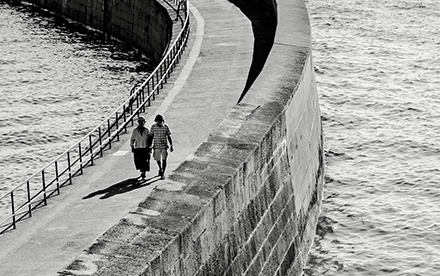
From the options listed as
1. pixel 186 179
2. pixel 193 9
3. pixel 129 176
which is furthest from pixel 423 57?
pixel 186 179

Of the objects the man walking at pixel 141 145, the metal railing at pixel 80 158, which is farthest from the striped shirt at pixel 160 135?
the metal railing at pixel 80 158

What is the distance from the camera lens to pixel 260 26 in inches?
1351

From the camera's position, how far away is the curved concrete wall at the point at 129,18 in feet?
137

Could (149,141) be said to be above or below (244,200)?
above

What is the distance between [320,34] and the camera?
151 ft

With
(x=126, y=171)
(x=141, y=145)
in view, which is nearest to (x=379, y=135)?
(x=126, y=171)

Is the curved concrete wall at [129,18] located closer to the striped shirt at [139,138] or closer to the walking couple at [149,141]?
the walking couple at [149,141]

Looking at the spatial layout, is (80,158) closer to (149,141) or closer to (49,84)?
(149,141)

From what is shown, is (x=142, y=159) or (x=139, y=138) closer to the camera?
(x=139, y=138)

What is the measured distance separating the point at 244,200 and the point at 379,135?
16182 millimetres

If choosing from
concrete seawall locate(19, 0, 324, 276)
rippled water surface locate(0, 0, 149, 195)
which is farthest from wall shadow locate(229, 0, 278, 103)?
rippled water surface locate(0, 0, 149, 195)

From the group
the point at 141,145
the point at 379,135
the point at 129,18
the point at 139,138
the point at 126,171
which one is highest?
the point at 139,138

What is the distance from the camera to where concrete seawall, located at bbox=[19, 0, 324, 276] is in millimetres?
13789

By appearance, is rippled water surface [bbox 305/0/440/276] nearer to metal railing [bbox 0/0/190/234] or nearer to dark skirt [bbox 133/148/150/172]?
metal railing [bbox 0/0/190/234]
